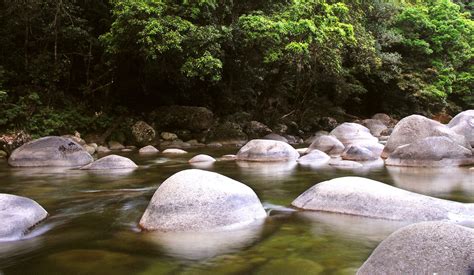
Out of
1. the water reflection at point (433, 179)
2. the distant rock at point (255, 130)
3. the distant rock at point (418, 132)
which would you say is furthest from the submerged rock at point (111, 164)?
the distant rock at point (255, 130)

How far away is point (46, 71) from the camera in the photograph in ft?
Answer: 50.7

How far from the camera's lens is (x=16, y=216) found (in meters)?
4.59

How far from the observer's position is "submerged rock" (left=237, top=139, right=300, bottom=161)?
10.8 metres

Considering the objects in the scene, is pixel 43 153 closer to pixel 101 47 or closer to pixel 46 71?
pixel 46 71

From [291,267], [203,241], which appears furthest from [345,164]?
[291,267]

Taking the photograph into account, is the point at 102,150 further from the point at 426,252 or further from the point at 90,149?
the point at 426,252

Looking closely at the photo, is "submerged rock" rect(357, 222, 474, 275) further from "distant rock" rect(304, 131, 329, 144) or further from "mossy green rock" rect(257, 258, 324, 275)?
"distant rock" rect(304, 131, 329, 144)

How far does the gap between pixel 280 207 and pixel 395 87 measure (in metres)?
20.0

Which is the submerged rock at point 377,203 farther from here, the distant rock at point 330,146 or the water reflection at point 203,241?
the distant rock at point 330,146

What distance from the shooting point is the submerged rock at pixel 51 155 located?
10.1 meters

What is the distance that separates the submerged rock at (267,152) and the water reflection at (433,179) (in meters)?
2.77

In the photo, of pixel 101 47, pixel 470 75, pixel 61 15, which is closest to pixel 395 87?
pixel 470 75

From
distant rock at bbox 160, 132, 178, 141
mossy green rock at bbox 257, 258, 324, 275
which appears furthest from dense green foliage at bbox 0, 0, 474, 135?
mossy green rock at bbox 257, 258, 324, 275

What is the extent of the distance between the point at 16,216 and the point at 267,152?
22.7 ft
